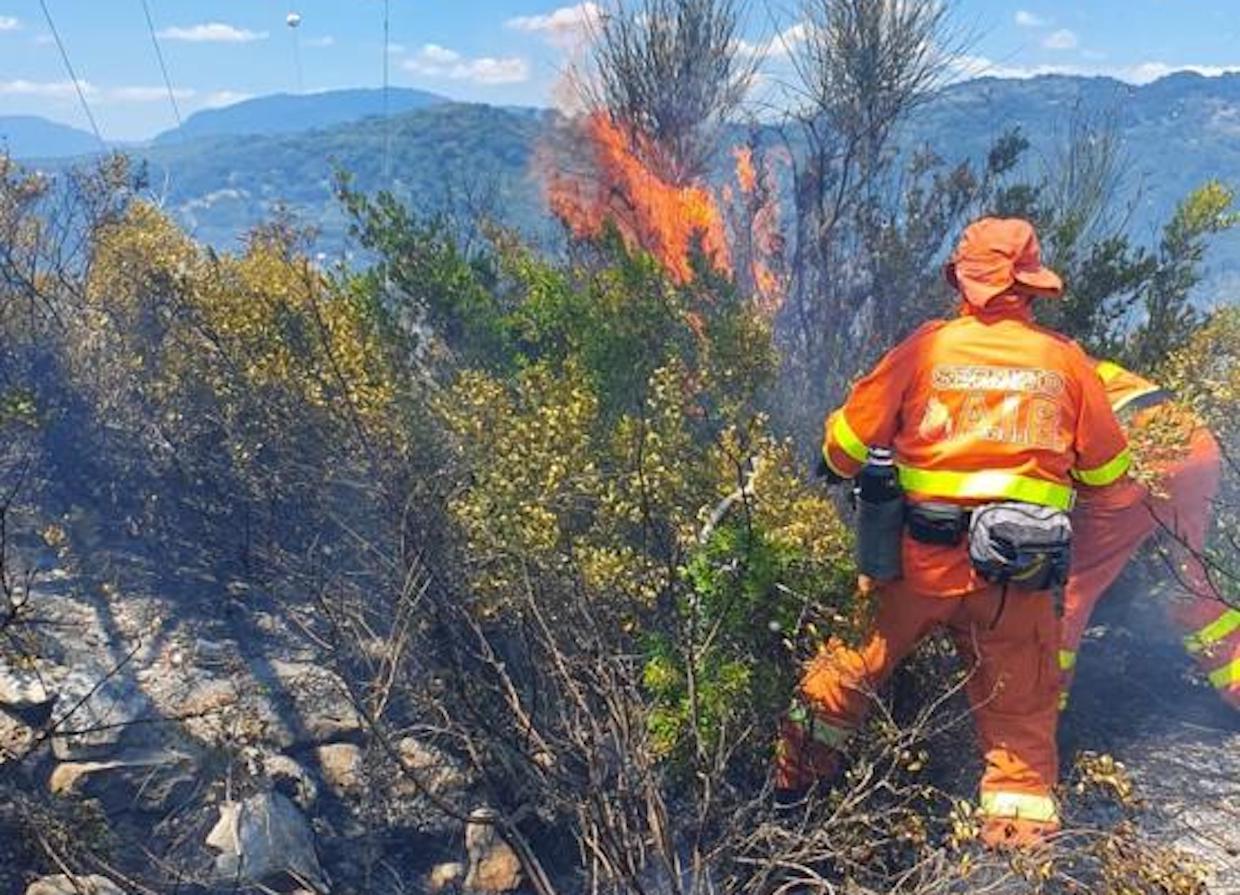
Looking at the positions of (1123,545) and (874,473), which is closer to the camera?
(874,473)

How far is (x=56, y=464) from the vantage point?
21.3 feet

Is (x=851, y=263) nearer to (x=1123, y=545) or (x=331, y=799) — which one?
(x=1123, y=545)

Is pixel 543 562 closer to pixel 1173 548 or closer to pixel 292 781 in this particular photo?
pixel 292 781

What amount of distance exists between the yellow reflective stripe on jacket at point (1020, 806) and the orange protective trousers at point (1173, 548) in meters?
0.70

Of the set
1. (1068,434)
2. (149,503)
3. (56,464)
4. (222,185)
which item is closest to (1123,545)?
(1068,434)

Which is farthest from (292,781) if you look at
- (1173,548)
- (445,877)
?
(1173,548)

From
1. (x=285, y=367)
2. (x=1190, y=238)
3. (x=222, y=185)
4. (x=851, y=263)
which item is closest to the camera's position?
(x=285, y=367)

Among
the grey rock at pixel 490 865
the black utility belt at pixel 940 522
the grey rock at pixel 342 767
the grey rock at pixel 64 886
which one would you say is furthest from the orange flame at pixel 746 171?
the grey rock at pixel 64 886

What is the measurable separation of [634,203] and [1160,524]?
29.0 ft

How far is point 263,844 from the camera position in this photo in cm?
360

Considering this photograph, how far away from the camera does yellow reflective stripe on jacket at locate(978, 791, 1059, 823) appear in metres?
3.14

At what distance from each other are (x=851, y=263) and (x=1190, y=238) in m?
2.36

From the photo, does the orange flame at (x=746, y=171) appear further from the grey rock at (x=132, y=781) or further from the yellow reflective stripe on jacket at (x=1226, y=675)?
the grey rock at (x=132, y=781)

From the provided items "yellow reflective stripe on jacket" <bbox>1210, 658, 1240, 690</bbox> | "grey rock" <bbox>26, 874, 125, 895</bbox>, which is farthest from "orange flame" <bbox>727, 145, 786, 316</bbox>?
"grey rock" <bbox>26, 874, 125, 895</bbox>
